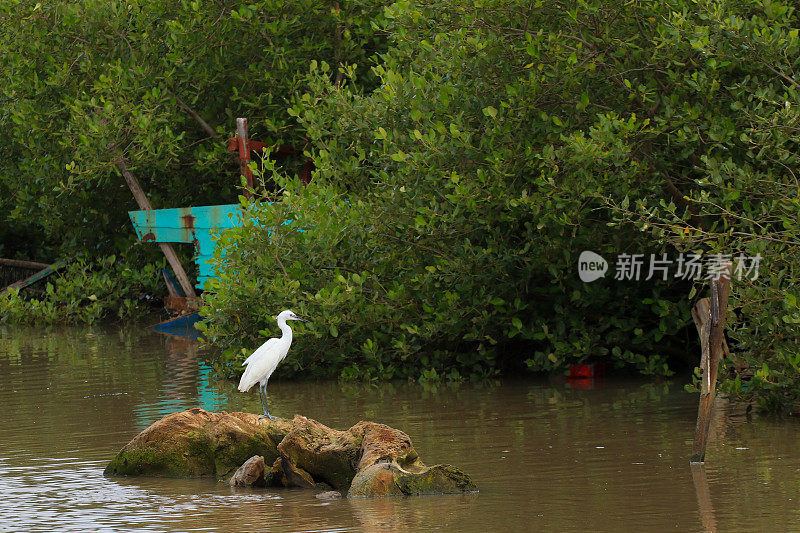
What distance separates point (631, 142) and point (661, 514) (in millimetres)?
5265

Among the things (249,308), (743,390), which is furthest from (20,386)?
(743,390)

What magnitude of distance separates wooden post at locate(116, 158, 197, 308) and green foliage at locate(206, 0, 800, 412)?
7.03m

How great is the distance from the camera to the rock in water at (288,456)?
777 centimetres

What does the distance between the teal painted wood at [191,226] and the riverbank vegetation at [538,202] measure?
4.37 metres

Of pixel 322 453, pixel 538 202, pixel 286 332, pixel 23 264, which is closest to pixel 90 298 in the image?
pixel 23 264

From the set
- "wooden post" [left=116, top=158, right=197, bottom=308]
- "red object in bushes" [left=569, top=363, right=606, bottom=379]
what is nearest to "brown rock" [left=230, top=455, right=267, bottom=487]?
"red object in bushes" [left=569, top=363, right=606, bottom=379]

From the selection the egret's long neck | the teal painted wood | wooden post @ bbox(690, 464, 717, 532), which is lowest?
wooden post @ bbox(690, 464, 717, 532)

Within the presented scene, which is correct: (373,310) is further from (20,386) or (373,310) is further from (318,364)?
(20,386)

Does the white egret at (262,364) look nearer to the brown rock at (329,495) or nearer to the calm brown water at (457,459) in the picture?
the calm brown water at (457,459)

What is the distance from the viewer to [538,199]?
1161cm

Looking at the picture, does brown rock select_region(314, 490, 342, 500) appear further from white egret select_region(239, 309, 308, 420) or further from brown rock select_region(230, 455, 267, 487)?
white egret select_region(239, 309, 308, 420)

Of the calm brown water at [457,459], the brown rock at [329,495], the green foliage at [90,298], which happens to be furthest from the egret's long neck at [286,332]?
the green foliage at [90,298]

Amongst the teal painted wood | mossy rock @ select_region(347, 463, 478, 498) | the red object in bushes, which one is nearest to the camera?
mossy rock @ select_region(347, 463, 478, 498)

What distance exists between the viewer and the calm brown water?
23.3 ft
